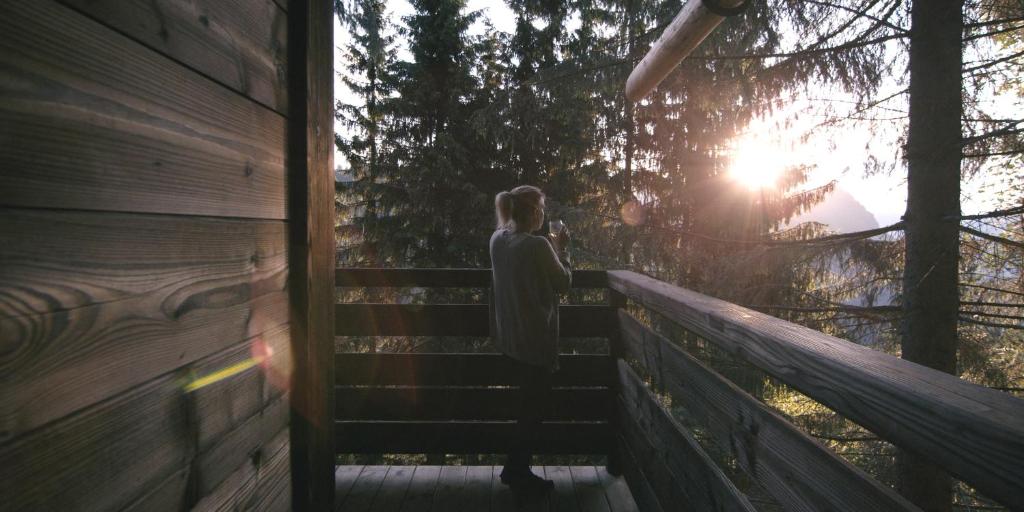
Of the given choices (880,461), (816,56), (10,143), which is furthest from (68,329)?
(880,461)

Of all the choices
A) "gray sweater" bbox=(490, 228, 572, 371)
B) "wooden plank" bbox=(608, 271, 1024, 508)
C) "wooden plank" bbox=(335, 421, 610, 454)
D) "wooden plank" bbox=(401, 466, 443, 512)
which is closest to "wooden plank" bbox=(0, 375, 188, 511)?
"wooden plank" bbox=(608, 271, 1024, 508)

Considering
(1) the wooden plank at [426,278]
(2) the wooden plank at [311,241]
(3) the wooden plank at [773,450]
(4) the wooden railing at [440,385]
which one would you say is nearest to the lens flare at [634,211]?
(1) the wooden plank at [426,278]

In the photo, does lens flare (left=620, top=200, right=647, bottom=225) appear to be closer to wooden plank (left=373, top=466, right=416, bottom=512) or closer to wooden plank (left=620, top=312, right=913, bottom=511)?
wooden plank (left=373, top=466, right=416, bottom=512)

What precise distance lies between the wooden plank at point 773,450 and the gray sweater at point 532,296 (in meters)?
0.79

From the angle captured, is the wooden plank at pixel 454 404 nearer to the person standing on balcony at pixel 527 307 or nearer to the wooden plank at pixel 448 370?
the wooden plank at pixel 448 370

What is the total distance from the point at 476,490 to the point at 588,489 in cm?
61

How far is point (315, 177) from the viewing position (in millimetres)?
1373

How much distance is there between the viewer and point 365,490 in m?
2.71

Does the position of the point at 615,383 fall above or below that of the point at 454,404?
above

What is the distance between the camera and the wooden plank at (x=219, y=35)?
74 cm

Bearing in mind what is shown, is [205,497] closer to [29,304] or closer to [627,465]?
[29,304]

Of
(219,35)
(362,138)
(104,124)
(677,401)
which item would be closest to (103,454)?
(104,124)

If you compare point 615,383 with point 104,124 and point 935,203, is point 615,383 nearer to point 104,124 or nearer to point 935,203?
point 104,124

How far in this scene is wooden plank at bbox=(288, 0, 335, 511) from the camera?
130cm
